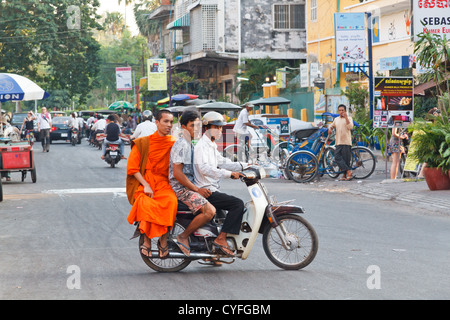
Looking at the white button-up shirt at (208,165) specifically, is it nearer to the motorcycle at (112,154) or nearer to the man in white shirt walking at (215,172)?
the man in white shirt walking at (215,172)

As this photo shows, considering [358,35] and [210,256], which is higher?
[358,35]

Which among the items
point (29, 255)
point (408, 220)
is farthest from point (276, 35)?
point (29, 255)

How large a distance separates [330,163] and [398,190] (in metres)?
3.86

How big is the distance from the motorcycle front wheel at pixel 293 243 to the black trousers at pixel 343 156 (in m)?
11.4

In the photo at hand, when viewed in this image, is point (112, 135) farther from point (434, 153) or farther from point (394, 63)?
point (394, 63)

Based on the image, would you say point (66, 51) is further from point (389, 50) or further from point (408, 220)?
point (408, 220)

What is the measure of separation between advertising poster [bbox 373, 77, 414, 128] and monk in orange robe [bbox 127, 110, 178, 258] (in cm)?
1122

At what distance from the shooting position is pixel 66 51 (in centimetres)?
5453

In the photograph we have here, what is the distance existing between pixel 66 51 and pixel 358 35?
3300cm

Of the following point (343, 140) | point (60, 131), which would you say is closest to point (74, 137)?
point (60, 131)

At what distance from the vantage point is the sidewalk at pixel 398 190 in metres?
14.3

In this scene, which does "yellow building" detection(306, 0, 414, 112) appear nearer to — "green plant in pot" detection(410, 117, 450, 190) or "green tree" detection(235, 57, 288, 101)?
"green tree" detection(235, 57, 288, 101)

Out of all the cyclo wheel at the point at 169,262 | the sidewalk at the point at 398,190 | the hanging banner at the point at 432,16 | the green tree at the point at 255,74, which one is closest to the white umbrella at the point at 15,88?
the sidewalk at the point at 398,190
